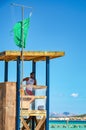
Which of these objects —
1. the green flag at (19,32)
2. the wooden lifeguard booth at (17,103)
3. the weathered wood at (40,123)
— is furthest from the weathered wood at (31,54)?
the weathered wood at (40,123)

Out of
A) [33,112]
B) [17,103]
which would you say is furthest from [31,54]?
[33,112]

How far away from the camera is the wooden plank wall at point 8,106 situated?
22344 mm

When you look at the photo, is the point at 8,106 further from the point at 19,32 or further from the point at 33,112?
the point at 19,32

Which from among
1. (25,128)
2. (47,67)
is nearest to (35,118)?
(25,128)

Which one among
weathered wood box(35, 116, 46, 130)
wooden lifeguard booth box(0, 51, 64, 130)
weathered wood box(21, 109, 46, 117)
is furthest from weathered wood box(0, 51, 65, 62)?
weathered wood box(35, 116, 46, 130)

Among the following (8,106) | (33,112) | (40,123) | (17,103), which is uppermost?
(17,103)

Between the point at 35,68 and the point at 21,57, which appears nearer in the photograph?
the point at 21,57

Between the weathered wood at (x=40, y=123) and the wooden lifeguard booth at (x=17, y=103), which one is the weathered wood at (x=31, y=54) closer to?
the wooden lifeguard booth at (x=17, y=103)

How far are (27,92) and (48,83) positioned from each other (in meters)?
1.03

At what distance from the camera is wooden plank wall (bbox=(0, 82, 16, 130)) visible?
2234 cm

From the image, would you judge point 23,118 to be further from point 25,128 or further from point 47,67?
point 47,67

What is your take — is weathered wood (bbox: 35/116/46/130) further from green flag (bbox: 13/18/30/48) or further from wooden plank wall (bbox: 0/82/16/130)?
green flag (bbox: 13/18/30/48)

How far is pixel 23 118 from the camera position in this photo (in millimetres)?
23328

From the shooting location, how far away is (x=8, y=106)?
2242cm
